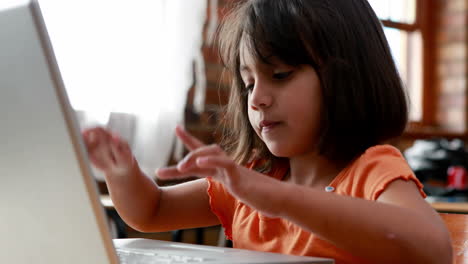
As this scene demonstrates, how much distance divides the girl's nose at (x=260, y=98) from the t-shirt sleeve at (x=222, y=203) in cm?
21

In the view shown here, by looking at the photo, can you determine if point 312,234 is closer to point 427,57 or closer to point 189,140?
point 189,140

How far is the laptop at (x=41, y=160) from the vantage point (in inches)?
17.6

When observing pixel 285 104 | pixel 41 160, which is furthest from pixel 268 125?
pixel 41 160

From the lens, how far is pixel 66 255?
1.68 ft

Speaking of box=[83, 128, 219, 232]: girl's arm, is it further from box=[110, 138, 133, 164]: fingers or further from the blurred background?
the blurred background

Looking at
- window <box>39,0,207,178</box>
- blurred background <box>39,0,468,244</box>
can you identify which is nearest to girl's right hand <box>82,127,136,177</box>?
blurred background <box>39,0,468,244</box>

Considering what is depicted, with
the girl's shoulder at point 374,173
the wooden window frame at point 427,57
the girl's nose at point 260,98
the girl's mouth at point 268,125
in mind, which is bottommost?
the wooden window frame at point 427,57

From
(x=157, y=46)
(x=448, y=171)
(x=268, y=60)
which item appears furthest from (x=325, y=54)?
(x=448, y=171)

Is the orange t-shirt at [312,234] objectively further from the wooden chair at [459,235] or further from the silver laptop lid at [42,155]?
the silver laptop lid at [42,155]

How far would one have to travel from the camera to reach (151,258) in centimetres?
60

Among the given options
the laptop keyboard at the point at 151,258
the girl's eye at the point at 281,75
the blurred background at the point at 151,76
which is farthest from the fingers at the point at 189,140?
the blurred background at the point at 151,76

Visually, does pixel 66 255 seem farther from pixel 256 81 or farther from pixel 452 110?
pixel 452 110

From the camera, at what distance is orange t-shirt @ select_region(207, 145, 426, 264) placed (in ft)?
2.22

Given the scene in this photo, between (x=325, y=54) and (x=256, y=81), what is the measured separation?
95 mm
